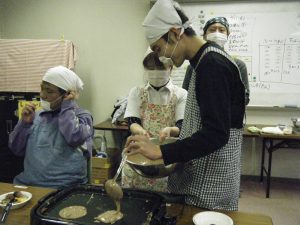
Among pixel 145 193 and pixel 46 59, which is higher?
pixel 46 59

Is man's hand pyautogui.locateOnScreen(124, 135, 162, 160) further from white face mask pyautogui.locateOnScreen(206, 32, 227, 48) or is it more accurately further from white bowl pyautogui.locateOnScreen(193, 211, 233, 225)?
white face mask pyautogui.locateOnScreen(206, 32, 227, 48)

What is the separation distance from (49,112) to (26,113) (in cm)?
13

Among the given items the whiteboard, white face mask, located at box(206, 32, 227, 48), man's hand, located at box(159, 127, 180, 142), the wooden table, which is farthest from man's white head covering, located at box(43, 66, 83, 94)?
the whiteboard

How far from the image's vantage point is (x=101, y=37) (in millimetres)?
4004

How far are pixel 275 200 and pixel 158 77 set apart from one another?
2.34m

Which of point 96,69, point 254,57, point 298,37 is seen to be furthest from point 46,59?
point 298,37

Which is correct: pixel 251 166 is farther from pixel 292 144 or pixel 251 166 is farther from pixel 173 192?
pixel 173 192

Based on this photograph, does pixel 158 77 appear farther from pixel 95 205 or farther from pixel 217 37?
pixel 217 37

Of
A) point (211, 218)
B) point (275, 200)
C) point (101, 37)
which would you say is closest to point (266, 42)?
point (275, 200)

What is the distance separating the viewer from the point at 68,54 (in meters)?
3.43

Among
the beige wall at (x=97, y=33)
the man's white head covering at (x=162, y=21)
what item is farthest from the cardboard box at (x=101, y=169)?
the man's white head covering at (x=162, y=21)

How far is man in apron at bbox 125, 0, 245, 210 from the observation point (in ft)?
3.20

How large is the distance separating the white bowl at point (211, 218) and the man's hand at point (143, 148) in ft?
0.90

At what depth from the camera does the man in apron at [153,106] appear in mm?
1689
